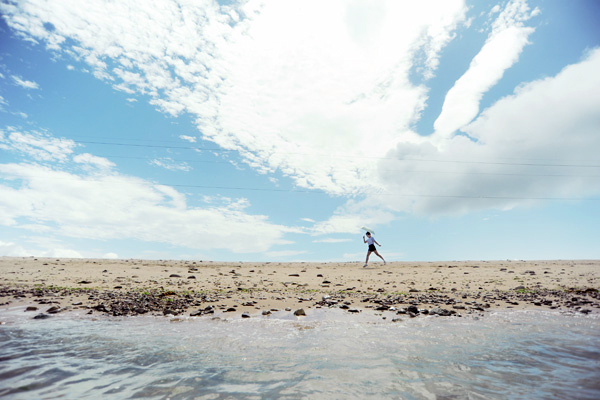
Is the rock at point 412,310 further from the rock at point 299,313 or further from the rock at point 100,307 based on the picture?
the rock at point 100,307

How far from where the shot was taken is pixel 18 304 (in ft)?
40.3

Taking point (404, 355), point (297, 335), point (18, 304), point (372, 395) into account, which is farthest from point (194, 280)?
point (372, 395)

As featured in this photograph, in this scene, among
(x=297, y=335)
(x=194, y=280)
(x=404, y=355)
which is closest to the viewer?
(x=404, y=355)

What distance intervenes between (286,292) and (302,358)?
8751 millimetres

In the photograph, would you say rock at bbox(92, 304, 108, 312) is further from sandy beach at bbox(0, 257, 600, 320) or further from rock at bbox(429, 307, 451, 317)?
rock at bbox(429, 307, 451, 317)

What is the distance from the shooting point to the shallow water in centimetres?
472

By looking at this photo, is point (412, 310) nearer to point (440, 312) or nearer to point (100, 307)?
point (440, 312)

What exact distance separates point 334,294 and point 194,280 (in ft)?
29.0

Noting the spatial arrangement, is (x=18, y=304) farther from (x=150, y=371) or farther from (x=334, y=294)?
(x=334, y=294)

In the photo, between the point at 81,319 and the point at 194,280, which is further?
the point at 194,280

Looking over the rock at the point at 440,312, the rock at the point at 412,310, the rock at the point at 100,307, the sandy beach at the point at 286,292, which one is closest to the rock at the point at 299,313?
the sandy beach at the point at 286,292

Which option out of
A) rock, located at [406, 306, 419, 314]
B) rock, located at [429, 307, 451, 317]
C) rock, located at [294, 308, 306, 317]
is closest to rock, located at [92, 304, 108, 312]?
rock, located at [294, 308, 306, 317]

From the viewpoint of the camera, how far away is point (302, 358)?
247 inches

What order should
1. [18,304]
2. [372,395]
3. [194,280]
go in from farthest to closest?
[194,280] < [18,304] < [372,395]
